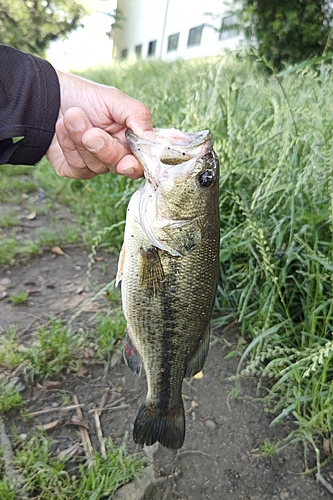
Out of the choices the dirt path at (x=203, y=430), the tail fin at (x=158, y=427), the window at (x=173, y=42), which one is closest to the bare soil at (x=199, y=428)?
the dirt path at (x=203, y=430)

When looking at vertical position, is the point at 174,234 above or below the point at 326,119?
below

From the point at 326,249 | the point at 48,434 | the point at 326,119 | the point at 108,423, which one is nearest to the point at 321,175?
the point at 326,119

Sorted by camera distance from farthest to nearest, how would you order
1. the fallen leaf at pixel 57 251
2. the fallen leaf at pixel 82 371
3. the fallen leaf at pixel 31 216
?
the fallen leaf at pixel 31 216
the fallen leaf at pixel 57 251
the fallen leaf at pixel 82 371

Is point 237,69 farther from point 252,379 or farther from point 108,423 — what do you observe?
point 108,423

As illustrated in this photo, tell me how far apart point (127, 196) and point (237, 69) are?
7.41 feet

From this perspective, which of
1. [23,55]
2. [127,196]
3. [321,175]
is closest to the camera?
[23,55]

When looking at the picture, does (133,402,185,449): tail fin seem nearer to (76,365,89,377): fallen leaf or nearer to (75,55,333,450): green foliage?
(75,55,333,450): green foliage

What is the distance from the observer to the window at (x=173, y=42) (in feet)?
53.0

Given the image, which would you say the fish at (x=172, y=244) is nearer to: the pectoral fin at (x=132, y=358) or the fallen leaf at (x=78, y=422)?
the pectoral fin at (x=132, y=358)

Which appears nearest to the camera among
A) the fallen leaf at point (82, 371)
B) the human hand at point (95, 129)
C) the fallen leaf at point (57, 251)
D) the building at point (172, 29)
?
the human hand at point (95, 129)

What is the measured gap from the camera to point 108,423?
2199 mm

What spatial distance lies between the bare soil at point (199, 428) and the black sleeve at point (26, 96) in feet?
4.47

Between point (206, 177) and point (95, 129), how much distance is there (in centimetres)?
43

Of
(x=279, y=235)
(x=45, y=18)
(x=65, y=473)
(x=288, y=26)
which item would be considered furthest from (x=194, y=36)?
(x=65, y=473)
